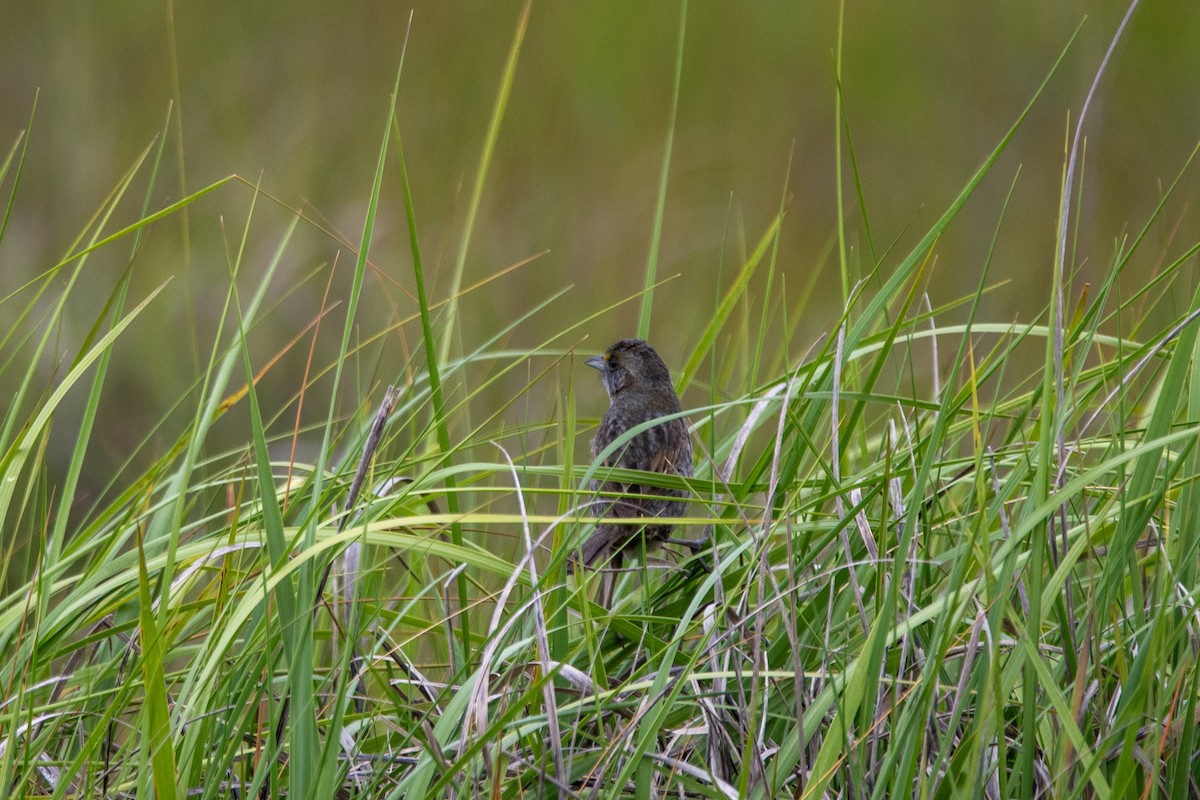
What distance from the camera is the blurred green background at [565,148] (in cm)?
735

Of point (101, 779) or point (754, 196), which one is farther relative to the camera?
point (754, 196)

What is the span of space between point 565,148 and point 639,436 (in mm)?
5921

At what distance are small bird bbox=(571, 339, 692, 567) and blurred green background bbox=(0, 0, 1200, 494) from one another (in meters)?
2.83

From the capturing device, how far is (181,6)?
9.35m

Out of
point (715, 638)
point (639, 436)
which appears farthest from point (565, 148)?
point (715, 638)

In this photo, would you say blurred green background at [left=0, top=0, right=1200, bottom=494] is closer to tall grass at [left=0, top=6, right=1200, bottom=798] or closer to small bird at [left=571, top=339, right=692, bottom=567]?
small bird at [left=571, top=339, right=692, bottom=567]

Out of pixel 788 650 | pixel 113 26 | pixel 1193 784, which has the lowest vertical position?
pixel 1193 784

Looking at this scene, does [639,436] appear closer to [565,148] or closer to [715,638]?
[715,638]

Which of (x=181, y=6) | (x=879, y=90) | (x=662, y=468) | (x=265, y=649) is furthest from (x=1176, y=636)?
(x=181, y=6)

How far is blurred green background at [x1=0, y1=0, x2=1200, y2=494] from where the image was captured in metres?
7.35

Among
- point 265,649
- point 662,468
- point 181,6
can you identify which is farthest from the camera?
point 181,6

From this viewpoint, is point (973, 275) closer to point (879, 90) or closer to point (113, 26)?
point (879, 90)

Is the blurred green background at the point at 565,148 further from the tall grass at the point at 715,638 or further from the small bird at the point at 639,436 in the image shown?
the tall grass at the point at 715,638

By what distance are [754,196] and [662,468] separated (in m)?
5.95
